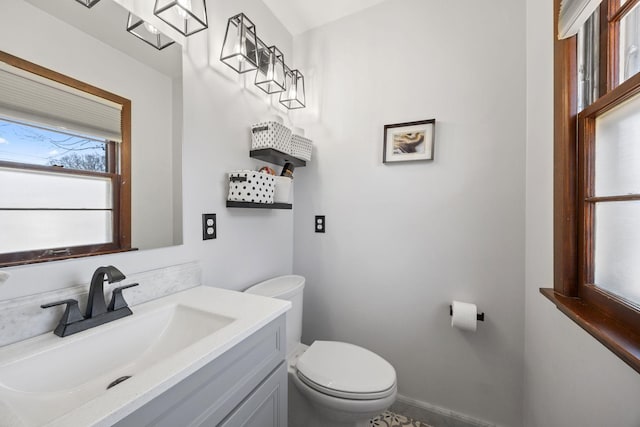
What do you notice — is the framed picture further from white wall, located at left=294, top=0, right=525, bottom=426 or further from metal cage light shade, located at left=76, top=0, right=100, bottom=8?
metal cage light shade, located at left=76, top=0, right=100, bottom=8

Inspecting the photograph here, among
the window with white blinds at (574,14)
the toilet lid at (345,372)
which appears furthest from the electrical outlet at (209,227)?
the window with white blinds at (574,14)

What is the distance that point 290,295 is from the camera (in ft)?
4.35

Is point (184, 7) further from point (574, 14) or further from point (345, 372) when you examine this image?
point (345, 372)

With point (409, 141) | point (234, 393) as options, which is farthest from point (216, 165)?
point (409, 141)

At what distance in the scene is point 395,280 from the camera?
153cm

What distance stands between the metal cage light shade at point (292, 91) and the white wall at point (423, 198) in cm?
8

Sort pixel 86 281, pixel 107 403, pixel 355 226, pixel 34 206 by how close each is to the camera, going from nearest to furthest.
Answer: pixel 107 403 < pixel 34 206 < pixel 86 281 < pixel 355 226

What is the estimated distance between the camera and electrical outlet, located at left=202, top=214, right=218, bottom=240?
45.0 inches

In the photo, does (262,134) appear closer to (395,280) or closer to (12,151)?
(12,151)

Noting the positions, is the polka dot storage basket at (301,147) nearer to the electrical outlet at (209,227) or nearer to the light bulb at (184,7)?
the electrical outlet at (209,227)

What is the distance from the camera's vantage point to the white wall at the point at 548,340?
2.05 feet

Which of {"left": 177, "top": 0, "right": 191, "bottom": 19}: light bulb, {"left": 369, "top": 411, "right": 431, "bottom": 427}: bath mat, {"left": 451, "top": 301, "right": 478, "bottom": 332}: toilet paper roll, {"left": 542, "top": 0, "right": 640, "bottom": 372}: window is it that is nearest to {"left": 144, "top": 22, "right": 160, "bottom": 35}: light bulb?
{"left": 177, "top": 0, "right": 191, "bottom": 19}: light bulb

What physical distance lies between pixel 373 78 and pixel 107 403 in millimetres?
1811

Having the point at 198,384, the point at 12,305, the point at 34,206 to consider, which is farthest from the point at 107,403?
the point at 34,206
